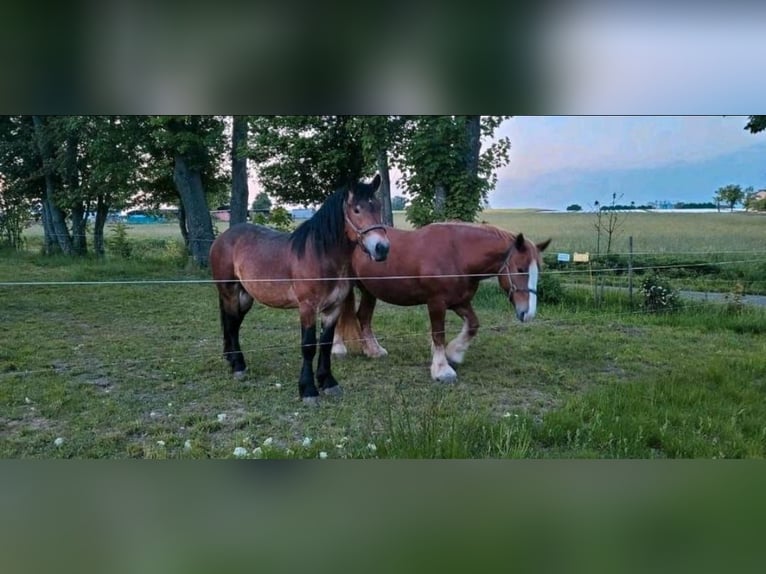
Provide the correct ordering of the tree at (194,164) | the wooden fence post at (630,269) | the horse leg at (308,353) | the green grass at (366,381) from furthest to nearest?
1. the wooden fence post at (630,269)
2. the horse leg at (308,353)
3. the tree at (194,164)
4. the green grass at (366,381)

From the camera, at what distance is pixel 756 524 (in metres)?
1.73

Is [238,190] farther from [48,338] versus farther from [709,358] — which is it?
[709,358]

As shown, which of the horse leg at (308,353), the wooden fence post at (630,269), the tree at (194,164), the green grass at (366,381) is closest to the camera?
the green grass at (366,381)

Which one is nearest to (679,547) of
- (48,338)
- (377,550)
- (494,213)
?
(377,550)

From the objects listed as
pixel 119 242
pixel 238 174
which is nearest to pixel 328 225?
pixel 238 174

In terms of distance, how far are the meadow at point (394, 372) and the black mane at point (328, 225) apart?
36 cm

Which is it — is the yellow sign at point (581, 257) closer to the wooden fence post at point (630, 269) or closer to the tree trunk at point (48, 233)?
the wooden fence post at point (630, 269)

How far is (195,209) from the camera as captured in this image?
7.82 ft

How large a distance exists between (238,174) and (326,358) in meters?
0.91

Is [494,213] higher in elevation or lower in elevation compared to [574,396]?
higher

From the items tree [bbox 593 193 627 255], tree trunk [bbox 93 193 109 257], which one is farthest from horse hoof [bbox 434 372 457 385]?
tree trunk [bbox 93 193 109 257]

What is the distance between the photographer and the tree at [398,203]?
7.64 feet

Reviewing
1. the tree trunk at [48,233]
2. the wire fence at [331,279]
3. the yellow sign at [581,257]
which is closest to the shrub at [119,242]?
the wire fence at [331,279]
